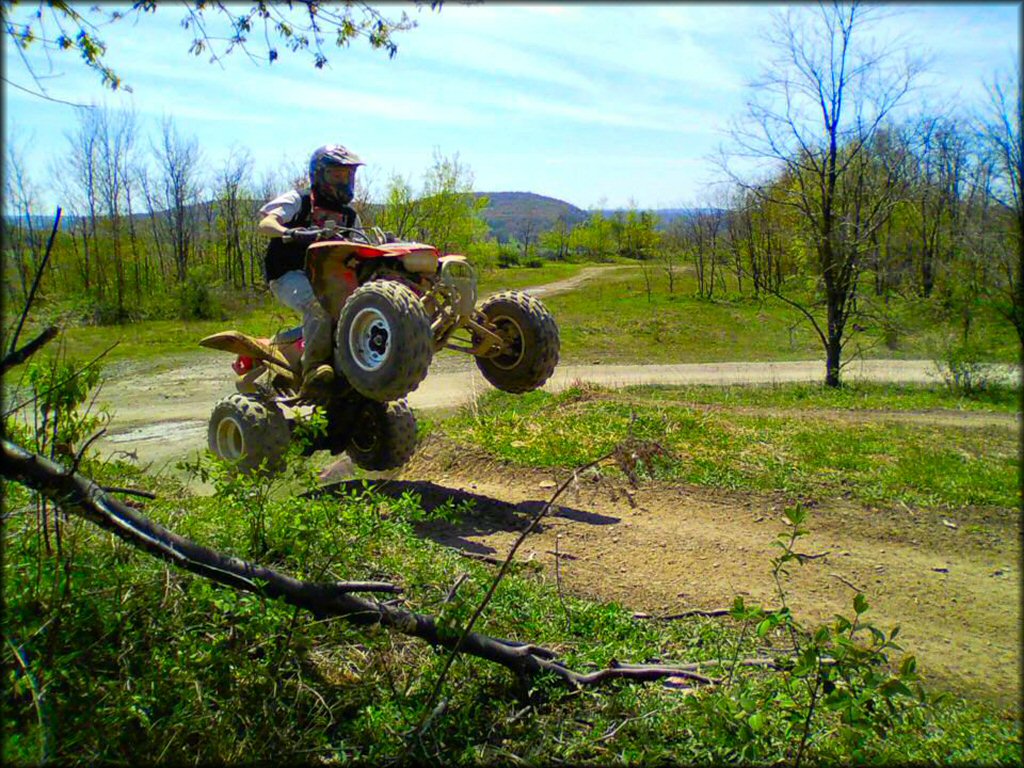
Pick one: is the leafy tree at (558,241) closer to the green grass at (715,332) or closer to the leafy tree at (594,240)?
the leafy tree at (594,240)

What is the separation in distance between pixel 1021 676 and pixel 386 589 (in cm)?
341

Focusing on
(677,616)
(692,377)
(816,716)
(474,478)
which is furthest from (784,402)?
(816,716)

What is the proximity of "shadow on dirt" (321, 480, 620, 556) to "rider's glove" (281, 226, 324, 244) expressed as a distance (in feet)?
6.77

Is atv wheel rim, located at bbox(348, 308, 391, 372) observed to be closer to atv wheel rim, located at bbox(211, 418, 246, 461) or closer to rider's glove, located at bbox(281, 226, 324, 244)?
rider's glove, located at bbox(281, 226, 324, 244)

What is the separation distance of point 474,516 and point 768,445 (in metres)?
3.53

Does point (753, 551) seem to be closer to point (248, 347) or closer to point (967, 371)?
point (248, 347)

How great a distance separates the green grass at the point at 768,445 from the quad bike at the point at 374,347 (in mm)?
1342

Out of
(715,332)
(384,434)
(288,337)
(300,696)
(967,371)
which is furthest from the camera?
(715,332)

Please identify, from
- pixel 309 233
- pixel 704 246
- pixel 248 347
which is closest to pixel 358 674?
pixel 309 233

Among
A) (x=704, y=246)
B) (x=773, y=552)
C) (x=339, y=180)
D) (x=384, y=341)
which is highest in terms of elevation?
(x=704, y=246)

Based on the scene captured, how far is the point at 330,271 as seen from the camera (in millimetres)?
6395

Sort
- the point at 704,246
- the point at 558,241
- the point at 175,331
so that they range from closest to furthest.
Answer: the point at 175,331, the point at 704,246, the point at 558,241

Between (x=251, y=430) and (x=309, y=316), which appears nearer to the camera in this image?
(x=251, y=430)

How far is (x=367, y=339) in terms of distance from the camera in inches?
229
